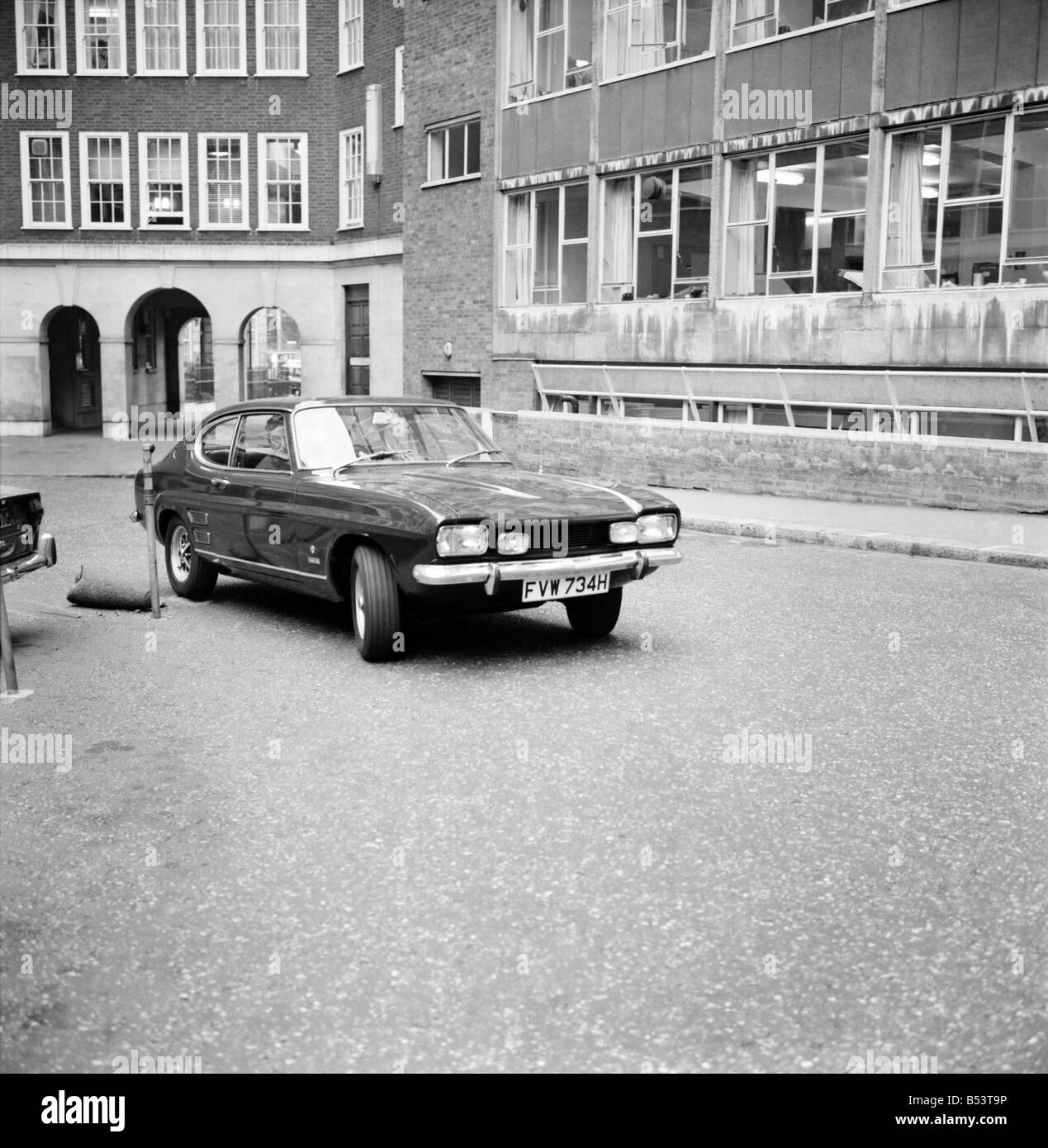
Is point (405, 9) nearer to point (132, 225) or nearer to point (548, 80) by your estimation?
point (548, 80)

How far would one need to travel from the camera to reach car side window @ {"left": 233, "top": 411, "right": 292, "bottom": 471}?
9.01 meters

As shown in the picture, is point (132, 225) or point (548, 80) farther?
point (132, 225)

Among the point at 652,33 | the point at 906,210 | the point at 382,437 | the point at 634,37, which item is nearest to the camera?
the point at 382,437

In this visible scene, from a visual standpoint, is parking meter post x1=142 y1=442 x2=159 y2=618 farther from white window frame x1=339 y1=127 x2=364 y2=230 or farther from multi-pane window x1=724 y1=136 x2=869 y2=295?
white window frame x1=339 y1=127 x2=364 y2=230

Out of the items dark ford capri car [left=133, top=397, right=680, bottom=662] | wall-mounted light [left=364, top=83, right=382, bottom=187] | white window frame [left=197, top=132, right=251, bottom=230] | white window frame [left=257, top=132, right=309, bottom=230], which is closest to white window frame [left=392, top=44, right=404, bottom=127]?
wall-mounted light [left=364, top=83, right=382, bottom=187]

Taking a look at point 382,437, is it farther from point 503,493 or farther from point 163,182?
point 163,182

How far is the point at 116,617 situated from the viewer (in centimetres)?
951

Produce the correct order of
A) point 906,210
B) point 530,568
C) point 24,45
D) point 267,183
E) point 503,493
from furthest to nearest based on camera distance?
point 24,45 < point 267,183 < point 906,210 < point 503,493 < point 530,568

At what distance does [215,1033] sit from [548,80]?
23596mm

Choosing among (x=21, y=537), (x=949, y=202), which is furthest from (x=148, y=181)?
(x=21, y=537)

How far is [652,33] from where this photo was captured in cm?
2248

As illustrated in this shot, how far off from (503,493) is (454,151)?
20906 millimetres

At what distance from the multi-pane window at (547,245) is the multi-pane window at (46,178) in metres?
14.2
